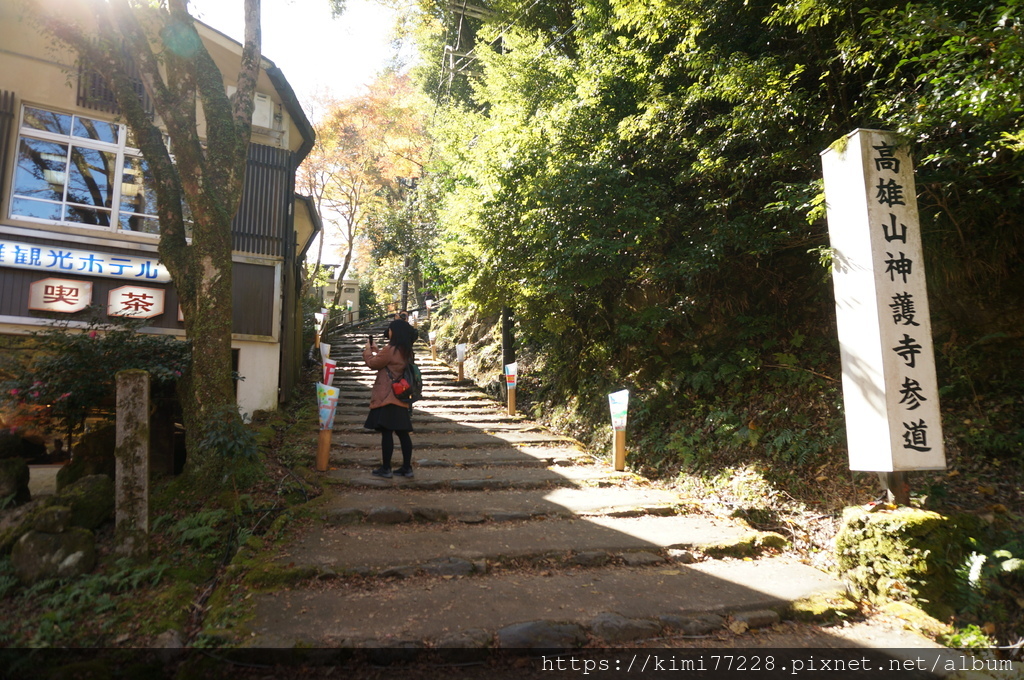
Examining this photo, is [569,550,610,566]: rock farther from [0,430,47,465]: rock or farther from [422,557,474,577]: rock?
[0,430,47,465]: rock

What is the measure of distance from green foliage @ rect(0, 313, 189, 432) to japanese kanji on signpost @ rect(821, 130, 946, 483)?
24.0 ft

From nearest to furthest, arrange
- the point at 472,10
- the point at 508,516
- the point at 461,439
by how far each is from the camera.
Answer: the point at 508,516
the point at 461,439
the point at 472,10

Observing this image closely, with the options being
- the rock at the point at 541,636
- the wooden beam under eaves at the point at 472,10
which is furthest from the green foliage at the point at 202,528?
the wooden beam under eaves at the point at 472,10

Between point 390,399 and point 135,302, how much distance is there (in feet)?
19.8

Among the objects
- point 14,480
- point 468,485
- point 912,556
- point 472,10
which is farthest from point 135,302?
point 472,10

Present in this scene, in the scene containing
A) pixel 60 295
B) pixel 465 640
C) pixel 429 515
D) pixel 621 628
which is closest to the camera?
pixel 465 640

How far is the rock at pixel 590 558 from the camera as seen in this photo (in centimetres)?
517

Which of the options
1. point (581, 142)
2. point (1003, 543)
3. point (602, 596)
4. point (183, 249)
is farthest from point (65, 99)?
point (1003, 543)

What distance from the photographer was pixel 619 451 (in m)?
8.23

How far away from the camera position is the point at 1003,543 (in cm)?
453

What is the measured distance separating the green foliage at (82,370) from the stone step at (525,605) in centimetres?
349

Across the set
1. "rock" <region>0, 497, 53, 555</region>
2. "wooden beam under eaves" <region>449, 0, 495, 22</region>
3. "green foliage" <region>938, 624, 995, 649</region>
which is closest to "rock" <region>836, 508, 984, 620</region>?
"green foliage" <region>938, 624, 995, 649</region>

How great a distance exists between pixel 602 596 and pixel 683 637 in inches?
28.4

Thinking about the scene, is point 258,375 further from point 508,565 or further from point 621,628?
point 621,628
